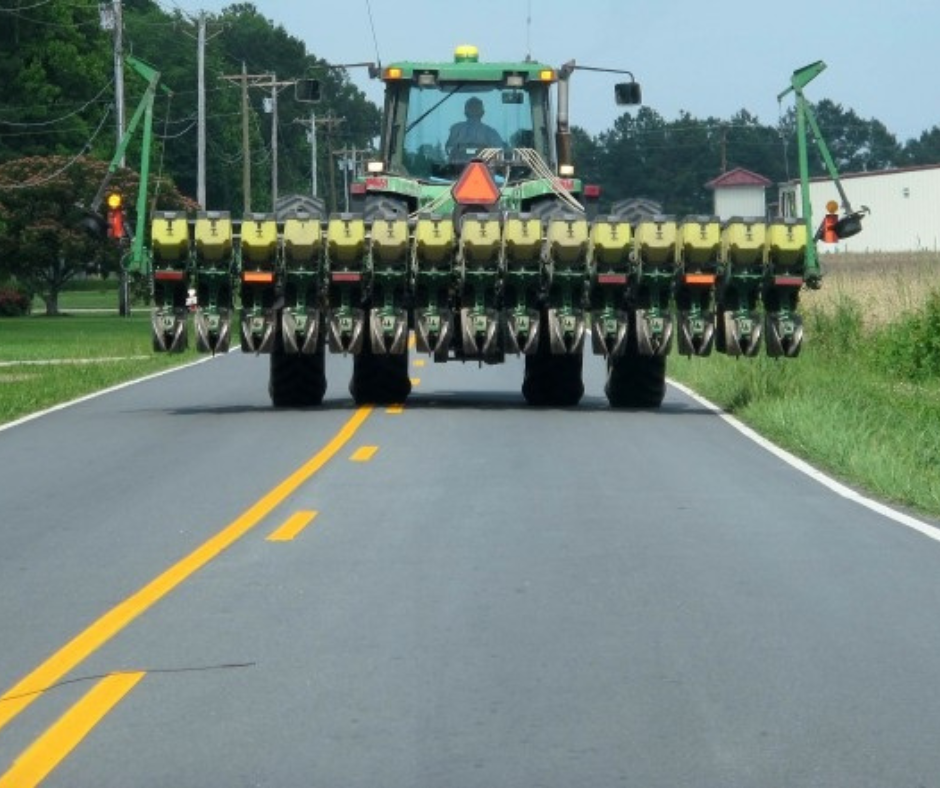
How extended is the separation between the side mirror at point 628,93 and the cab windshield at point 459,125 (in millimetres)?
1396

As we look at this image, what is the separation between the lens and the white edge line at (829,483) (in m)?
15.1

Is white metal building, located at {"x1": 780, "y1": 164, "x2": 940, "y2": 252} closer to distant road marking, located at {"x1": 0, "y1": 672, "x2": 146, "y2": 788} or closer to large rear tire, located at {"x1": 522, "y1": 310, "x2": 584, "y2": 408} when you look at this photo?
large rear tire, located at {"x1": 522, "y1": 310, "x2": 584, "y2": 408}

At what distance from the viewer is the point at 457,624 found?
10859 millimetres

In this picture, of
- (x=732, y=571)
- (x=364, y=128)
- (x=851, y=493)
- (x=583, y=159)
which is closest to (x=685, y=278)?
(x=851, y=493)

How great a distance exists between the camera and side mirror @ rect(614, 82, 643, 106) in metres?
25.4

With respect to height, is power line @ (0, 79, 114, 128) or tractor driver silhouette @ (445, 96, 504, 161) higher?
power line @ (0, 79, 114, 128)

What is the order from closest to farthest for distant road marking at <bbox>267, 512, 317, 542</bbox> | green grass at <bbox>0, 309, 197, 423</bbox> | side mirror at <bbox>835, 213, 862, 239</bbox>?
distant road marking at <bbox>267, 512, 317, 542</bbox> < side mirror at <bbox>835, 213, 862, 239</bbox> < green grass at <bbox>0, 309, 197, 423</bbox>

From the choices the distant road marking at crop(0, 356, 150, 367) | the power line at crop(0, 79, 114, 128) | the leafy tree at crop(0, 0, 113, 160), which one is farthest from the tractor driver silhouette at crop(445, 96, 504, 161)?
the power line at crop(0, 79, 114, 128)

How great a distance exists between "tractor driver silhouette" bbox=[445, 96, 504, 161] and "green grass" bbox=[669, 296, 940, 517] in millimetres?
3949

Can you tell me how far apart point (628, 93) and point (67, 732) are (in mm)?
17648

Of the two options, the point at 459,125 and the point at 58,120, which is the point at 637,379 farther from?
the point at 58,120

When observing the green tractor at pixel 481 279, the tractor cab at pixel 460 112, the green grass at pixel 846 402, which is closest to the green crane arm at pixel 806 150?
the green tractor at pixel 481 279

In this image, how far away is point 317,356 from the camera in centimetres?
2573

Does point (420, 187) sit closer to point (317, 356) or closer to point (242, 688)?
point (317, 356)
